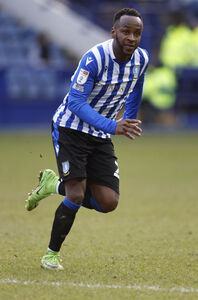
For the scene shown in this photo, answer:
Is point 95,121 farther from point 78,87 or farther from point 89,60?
point 89,60

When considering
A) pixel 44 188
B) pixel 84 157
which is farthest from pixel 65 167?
pixel 44 188

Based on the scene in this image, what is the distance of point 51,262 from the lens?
17.8 ft

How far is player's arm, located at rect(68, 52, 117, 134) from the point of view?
521cm

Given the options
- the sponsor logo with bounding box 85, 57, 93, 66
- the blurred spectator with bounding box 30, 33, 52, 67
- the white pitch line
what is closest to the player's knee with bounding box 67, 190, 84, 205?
the white pitch line

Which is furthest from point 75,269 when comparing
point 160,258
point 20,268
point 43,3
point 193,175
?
point 43,3

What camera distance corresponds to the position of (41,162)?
13.1 m

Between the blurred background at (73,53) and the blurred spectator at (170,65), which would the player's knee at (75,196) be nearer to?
the blurred background at (73,53)

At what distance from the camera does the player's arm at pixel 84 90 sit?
17.1ft

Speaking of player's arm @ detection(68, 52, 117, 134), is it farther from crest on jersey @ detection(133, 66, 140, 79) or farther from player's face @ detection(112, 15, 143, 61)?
crest on jersey @ detection(133, 66, 140, 79)

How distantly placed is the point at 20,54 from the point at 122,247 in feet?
56.3

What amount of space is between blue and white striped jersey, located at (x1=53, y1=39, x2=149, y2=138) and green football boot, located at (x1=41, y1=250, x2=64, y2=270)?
40.2 inches

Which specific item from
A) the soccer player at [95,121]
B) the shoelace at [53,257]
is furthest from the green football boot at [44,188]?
the shoelace at [53,257]

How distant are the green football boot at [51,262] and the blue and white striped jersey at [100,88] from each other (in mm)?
1022

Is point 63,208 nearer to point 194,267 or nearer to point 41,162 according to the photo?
point 194,267
